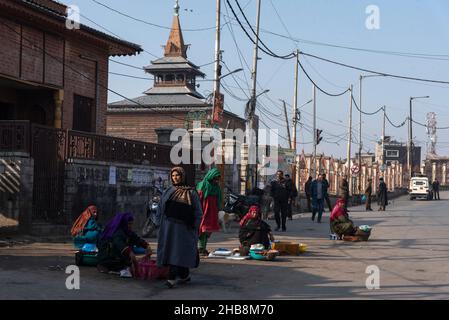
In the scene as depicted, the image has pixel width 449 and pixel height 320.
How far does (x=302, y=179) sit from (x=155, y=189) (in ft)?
104

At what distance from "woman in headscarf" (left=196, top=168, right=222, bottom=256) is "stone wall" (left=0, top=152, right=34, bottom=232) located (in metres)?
4.29

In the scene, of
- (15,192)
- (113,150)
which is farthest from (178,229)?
(113,150)

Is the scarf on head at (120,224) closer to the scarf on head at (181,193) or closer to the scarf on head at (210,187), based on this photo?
the scarf on head at (181,193)

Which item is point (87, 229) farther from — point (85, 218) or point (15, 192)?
point (15, 192)

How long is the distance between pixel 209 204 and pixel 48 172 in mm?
5092

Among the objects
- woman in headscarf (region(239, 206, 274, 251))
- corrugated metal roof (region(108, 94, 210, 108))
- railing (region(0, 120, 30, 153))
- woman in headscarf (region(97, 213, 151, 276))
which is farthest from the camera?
corrugated metal roof (region(108, 94, 210, 108))

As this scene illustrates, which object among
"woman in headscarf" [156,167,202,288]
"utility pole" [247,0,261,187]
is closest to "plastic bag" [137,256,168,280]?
"woman in headscarf" [156,167,202,288]

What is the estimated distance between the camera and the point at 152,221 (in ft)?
58.2

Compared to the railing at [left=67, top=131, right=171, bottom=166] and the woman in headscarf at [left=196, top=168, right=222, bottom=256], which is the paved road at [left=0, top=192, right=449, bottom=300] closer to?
the woman in headscarf at [left=196, top=168, right=222, bottom=256]

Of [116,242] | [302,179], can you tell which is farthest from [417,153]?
[116,242]

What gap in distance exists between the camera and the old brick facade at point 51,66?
1967 cm

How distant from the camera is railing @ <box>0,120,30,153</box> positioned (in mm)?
15609

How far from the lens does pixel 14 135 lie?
51.2 ft

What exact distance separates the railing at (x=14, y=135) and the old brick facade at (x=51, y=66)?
416 cm
